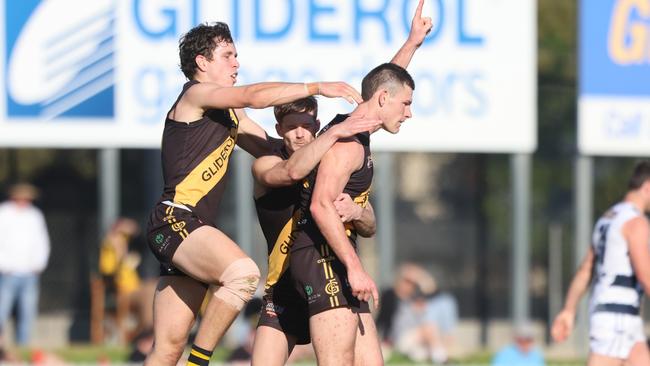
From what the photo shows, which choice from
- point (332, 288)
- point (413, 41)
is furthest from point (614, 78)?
point (332, 288)

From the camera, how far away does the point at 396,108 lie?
746cm

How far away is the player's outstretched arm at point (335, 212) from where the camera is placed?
7250 millimetres

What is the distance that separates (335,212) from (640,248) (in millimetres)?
3146

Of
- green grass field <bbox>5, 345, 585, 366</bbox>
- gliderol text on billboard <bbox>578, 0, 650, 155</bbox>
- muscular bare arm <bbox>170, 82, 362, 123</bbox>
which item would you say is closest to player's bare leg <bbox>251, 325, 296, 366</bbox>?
muscular bare arm <bbox>170, 82, 362, 123</bbox>

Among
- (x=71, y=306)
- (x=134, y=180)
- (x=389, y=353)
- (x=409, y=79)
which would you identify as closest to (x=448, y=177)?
(x=134, y=180)

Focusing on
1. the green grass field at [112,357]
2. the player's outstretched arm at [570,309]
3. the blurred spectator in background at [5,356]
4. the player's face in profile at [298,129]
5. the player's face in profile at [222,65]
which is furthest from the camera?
the green grass field at [112,357]

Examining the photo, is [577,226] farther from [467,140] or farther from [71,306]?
→ [71,306]

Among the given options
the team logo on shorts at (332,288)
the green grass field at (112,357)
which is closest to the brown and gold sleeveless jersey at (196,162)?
the team logo on shorts at (332,288)

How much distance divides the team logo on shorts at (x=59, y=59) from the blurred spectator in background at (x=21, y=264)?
52.9 inches

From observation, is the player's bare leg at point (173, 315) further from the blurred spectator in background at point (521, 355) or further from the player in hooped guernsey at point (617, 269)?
the blurred spectator in background at point (521, 355)

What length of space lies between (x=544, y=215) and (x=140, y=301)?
1265 cm

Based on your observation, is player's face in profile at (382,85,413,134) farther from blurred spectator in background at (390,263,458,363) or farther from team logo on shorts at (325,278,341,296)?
blurred spectator in background at (390,263,458,363)

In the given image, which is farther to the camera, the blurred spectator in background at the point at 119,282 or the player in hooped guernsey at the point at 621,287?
the blurred spectator in background at the point at 119,282

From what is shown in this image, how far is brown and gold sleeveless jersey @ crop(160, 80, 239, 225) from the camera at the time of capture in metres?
7.65
